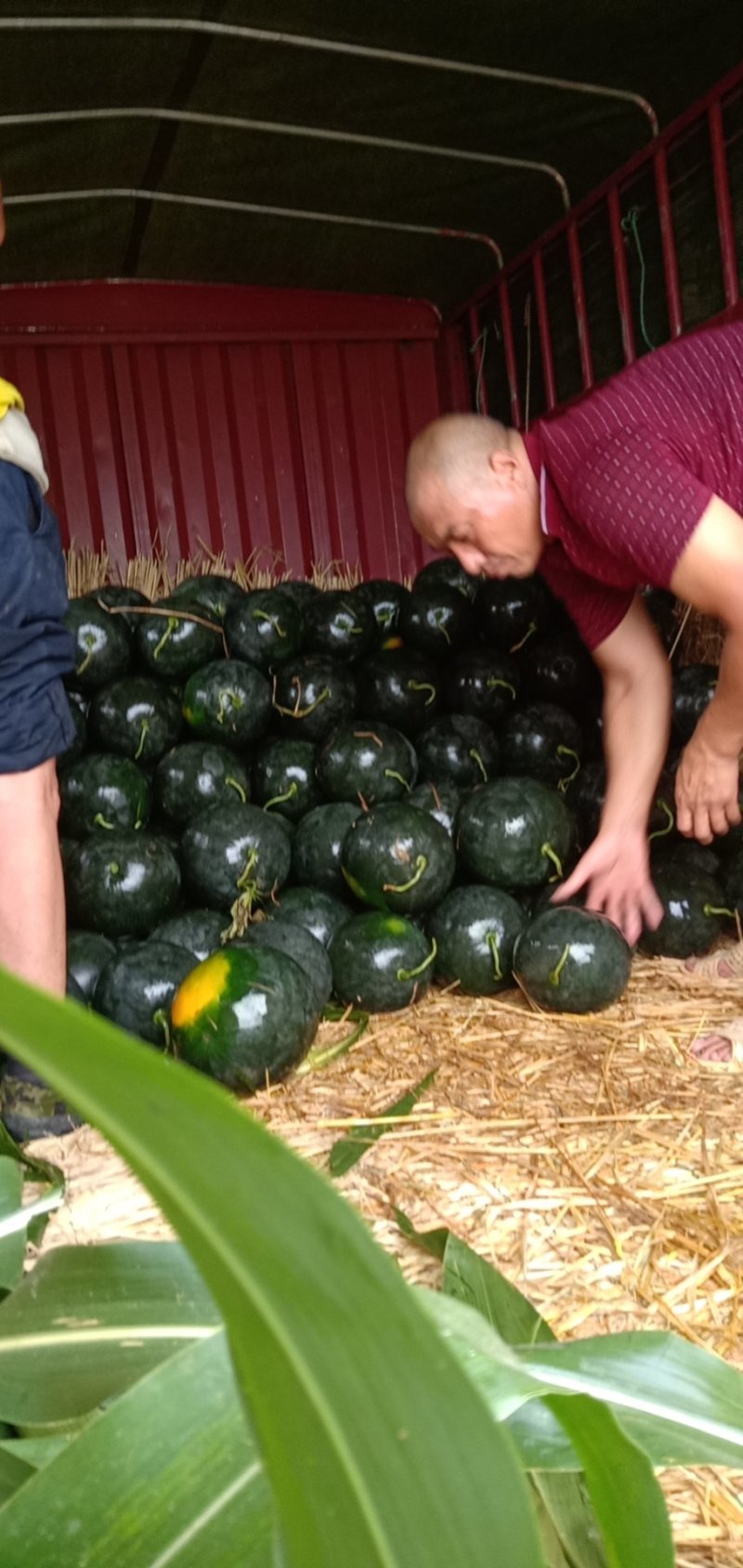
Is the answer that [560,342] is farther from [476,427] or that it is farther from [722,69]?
[476,427]

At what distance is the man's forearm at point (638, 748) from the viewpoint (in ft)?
9.47

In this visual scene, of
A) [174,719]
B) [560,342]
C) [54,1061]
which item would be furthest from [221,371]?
[54,1061]

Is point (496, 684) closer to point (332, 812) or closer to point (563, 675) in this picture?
point (563, 675)

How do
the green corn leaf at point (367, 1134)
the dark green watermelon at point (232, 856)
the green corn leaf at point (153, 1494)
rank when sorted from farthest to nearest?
the dark green watermelon at point (232, 856) < the green corn leaf at point (367, 1134) < the green corn leaf at point (153, 1494)

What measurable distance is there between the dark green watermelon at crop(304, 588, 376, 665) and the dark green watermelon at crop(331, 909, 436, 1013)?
1.25 m

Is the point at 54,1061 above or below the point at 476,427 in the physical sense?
below

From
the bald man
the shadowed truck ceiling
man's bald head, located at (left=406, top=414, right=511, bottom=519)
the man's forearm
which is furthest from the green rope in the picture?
man's bald head, located at (left=406, top=414, right=511, bottom=519)

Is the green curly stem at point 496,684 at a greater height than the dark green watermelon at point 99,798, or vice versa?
the green curly stem at point 496,684

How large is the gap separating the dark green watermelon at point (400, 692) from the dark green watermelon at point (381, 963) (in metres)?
0.98

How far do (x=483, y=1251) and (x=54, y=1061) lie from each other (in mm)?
1414

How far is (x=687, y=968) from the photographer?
279cm

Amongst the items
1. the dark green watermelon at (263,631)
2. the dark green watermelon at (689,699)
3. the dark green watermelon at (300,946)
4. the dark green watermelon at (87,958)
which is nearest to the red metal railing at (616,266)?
the dark green watermelon at (689,699)

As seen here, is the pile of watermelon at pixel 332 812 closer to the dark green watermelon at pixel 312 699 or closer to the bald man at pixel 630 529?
the dark green watermelon at pixel 312 699

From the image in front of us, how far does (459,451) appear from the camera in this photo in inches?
97.6
